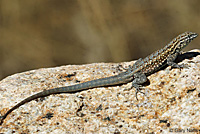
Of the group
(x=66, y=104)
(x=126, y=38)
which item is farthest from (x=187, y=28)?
(x=66, y=104)

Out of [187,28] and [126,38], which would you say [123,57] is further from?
[187,28]

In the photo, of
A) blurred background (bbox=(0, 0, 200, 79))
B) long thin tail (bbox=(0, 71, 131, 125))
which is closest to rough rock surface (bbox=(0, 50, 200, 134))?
long thin tail (bbox=(0, 71, 131, 125))

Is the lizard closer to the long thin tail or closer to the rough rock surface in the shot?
the long thin tail

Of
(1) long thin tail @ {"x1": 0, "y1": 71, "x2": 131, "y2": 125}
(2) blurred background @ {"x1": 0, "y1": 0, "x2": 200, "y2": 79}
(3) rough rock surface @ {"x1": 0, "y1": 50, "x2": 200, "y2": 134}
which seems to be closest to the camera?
(3) rough rock surface @ {"x1": 0, "y1": 50, "x2": 200, "y2": 134}

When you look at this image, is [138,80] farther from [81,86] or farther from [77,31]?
[77,31]

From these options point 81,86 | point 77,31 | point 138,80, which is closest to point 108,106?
point 81,86
